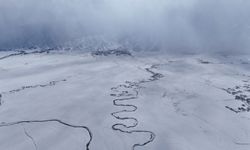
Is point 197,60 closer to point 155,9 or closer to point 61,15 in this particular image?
point 155,9

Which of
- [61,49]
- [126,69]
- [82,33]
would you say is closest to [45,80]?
[126,69]

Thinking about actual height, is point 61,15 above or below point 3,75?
above

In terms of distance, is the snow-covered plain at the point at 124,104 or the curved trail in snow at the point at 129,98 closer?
the snow-covered plain at the point at 124,104

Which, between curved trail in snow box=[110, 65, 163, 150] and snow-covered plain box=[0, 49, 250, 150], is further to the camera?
curved trail in snow box=[110, 65, 163, 150]

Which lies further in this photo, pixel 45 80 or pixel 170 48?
pixel 170 48

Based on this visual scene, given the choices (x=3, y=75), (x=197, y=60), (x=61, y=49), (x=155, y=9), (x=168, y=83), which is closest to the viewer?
(x=168, y=83)

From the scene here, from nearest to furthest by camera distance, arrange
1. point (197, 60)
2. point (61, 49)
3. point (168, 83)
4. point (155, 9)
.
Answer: point (168, 83) → point (197, 60) → point (61, 49) → point (155, 9)

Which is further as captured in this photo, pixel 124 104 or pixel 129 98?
pixel 129 98
